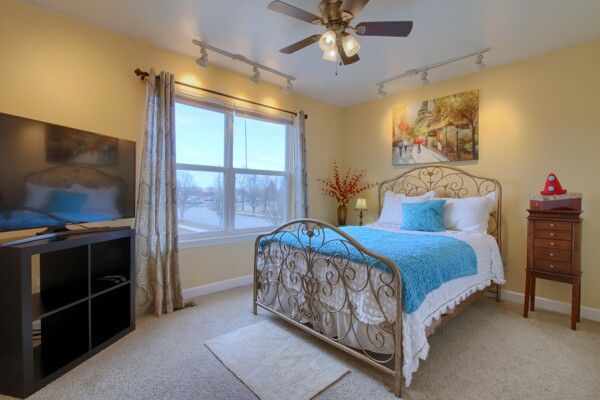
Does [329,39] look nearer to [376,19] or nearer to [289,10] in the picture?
[289,10]

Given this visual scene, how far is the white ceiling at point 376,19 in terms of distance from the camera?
2.18 meters

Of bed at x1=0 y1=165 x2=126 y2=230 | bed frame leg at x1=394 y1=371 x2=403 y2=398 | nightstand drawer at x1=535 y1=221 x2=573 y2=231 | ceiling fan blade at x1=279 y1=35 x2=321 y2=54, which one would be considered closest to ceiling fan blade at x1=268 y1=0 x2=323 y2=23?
ceiling fan blade at x1=279 y1=35 x2=321 y2=54

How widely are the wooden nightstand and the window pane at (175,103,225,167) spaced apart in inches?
130

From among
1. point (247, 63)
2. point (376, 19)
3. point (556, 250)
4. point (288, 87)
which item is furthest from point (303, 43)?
point (556, 250)

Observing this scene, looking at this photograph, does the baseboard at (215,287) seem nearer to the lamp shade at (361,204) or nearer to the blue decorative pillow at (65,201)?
the blue decorative pillow at (65,201)

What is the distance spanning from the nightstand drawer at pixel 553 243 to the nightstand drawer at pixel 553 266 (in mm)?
132

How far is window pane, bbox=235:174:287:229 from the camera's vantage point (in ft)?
11.6

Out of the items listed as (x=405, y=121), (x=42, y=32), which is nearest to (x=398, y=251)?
(x=405, y=121)

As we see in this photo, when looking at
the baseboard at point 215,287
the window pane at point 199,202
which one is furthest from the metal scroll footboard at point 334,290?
the window pane at point 199,202

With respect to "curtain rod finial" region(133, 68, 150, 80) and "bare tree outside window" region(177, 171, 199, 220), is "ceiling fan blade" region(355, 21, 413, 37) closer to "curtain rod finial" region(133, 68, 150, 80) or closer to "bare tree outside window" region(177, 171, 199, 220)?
"curtain rod finial" region(133, 68, 150, 80)

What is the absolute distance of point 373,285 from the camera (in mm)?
1739

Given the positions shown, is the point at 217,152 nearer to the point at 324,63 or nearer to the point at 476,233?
the point at 324,63

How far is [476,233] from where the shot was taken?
2.82 meters

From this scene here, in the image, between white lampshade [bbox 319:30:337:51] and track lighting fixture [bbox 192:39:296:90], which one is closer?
white lampshade [bbox 319:30:337:51]
